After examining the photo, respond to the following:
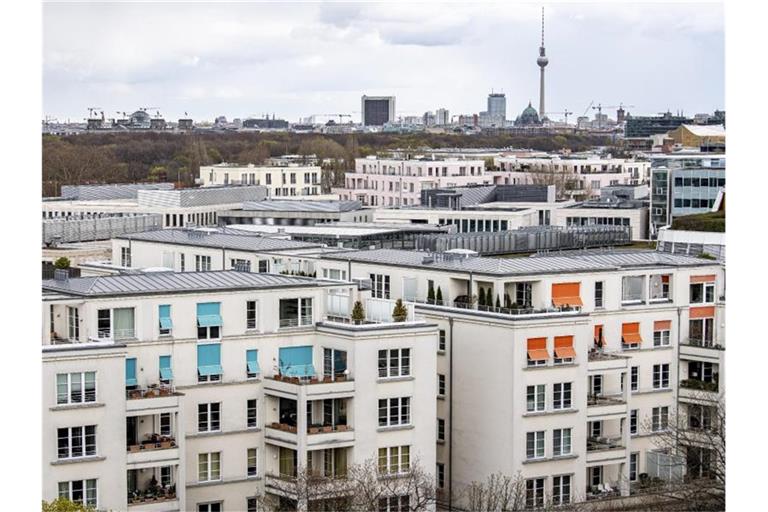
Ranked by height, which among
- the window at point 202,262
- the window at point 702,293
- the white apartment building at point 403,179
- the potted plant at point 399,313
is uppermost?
the white apartment building at point 403,179

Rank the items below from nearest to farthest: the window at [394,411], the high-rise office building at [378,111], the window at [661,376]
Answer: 1. the window at [394,411]
2. the window at [661,376]
3. the high-rise office building at [378,111]

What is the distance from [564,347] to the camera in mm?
12062

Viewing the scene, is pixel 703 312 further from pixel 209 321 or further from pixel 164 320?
pixel 164 320

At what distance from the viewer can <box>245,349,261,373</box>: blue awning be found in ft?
36.9

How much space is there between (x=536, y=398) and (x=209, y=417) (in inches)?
103

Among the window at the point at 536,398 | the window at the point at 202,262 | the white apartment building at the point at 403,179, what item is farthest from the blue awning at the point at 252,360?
the white apartment building at the point at 403,179

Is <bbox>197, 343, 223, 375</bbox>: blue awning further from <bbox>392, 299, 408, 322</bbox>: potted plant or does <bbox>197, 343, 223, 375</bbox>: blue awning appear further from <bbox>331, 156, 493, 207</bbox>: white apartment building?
<bbox>331, 156, 493, 207</bbox>: white apartment building

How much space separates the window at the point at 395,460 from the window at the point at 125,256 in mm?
6881

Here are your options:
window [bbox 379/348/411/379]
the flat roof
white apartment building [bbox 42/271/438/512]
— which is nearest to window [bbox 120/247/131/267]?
the flat roof

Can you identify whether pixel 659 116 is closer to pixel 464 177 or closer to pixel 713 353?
pixel 464 177

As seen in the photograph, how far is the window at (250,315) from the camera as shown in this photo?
37.2ft

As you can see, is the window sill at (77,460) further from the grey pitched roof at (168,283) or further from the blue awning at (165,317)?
the blue awning at (165,317)

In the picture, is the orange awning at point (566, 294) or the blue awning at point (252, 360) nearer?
the blue awning at point (252, 360)

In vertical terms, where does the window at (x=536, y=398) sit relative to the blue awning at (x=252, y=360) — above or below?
below
